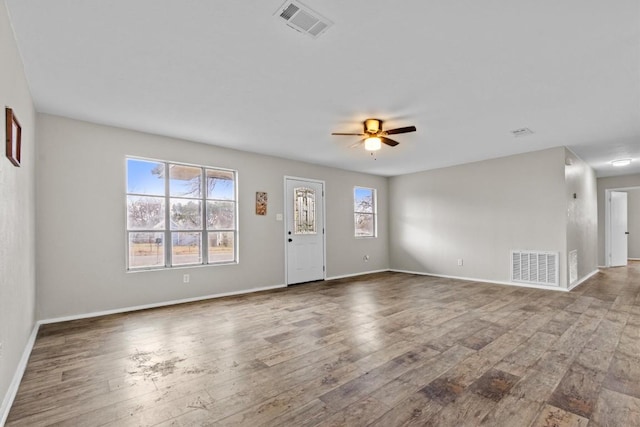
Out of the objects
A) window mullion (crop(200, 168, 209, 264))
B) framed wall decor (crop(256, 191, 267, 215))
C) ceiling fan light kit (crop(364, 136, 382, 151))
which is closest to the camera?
ceiling fan light kit (crop(364, 136, 382, 151))

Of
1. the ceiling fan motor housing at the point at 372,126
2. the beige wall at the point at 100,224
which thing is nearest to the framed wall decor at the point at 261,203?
the beige wall at the point at 100,224

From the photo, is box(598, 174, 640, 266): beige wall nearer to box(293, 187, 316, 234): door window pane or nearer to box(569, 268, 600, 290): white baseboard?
box(569, 268, 600, 290): white baseboard

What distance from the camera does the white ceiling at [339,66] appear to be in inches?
81.8

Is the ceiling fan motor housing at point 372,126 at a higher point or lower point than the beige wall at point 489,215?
higher

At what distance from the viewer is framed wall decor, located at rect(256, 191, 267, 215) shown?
572 centimetres

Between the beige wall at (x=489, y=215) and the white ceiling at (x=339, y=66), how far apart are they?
1.21 m

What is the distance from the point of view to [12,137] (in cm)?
212

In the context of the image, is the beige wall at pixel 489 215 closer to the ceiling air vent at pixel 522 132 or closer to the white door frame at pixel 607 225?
the white door frame at pixel 607 225

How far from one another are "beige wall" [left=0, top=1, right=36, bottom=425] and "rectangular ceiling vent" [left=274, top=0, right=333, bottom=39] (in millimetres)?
1747

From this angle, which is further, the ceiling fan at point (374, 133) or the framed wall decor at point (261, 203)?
the framed wall decor at point (261, 203)

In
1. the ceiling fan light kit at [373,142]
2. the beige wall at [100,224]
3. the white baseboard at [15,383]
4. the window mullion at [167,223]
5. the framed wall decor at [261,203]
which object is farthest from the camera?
the framed wall decor at [261,203]

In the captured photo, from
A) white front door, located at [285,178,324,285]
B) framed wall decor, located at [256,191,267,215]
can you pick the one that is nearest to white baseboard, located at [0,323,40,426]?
framed wall decor, located at [256,191,267,215]

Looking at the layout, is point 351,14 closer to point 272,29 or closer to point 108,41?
point 272,29

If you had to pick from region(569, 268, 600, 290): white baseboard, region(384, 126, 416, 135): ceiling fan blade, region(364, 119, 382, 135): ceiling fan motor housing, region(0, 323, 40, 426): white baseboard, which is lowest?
region(569, 268, 600, 290): white baseboard
